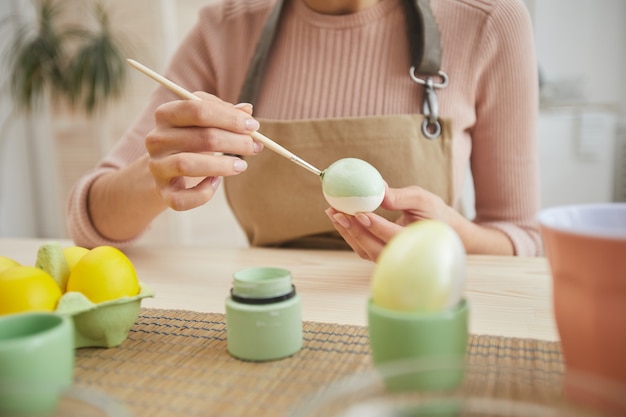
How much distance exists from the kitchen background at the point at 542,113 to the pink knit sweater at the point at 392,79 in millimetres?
1972

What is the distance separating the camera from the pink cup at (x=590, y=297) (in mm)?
331

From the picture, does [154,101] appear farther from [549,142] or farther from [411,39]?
[549,142]

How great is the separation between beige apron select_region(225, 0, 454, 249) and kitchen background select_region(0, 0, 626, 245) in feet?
6.87

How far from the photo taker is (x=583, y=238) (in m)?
0.34

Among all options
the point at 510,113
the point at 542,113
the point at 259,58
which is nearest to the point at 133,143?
the point at 259,58

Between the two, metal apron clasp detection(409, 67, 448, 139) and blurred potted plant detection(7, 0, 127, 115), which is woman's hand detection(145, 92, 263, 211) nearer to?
metal apron clasp detection(409, 67, 448, 139)

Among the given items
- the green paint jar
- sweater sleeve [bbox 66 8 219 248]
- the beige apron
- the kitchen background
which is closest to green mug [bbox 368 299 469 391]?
the green paint jar

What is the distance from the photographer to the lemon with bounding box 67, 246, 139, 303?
0.48 metres

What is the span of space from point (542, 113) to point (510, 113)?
209cm

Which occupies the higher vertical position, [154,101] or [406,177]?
[154,101]

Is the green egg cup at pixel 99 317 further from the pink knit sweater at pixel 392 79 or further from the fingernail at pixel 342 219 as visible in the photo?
the pink knit sweater at pixel 392 79

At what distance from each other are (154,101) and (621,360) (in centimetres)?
98

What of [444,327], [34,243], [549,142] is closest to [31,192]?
[34,243]

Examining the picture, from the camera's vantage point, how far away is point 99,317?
0.48m
